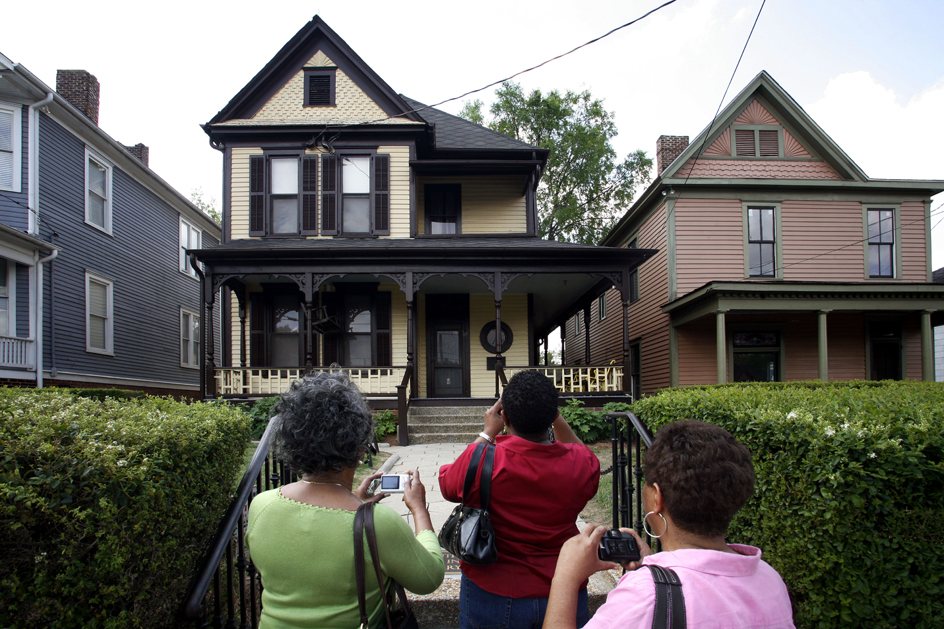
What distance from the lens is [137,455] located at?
7.20ft

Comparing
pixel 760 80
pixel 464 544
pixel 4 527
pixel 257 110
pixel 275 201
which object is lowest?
pixel 464 544

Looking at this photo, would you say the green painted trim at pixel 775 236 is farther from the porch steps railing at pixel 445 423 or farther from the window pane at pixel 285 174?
the window pane at pixel 285 174

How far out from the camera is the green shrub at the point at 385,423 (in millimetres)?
11016

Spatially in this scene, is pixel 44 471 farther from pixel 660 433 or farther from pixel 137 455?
pixel 660 433

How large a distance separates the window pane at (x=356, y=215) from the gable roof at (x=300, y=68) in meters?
2.30

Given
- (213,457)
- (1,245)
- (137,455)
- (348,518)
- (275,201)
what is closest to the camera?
(348,518)

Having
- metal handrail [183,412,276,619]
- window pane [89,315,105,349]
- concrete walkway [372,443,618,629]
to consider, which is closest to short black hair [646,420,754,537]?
metal handrail [183,412,276,619]

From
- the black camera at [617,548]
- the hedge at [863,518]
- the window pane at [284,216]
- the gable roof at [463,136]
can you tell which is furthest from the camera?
the gable roof at [463,136]

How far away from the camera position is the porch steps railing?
10.8m

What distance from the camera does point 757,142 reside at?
1606 cm

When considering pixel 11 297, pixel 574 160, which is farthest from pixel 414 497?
pixel 574 160

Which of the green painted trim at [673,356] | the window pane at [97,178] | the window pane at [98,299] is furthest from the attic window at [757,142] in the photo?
the window pane at [98,299]

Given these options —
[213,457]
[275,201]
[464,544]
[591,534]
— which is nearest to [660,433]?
[591,534]

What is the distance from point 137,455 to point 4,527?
1.56 feet
